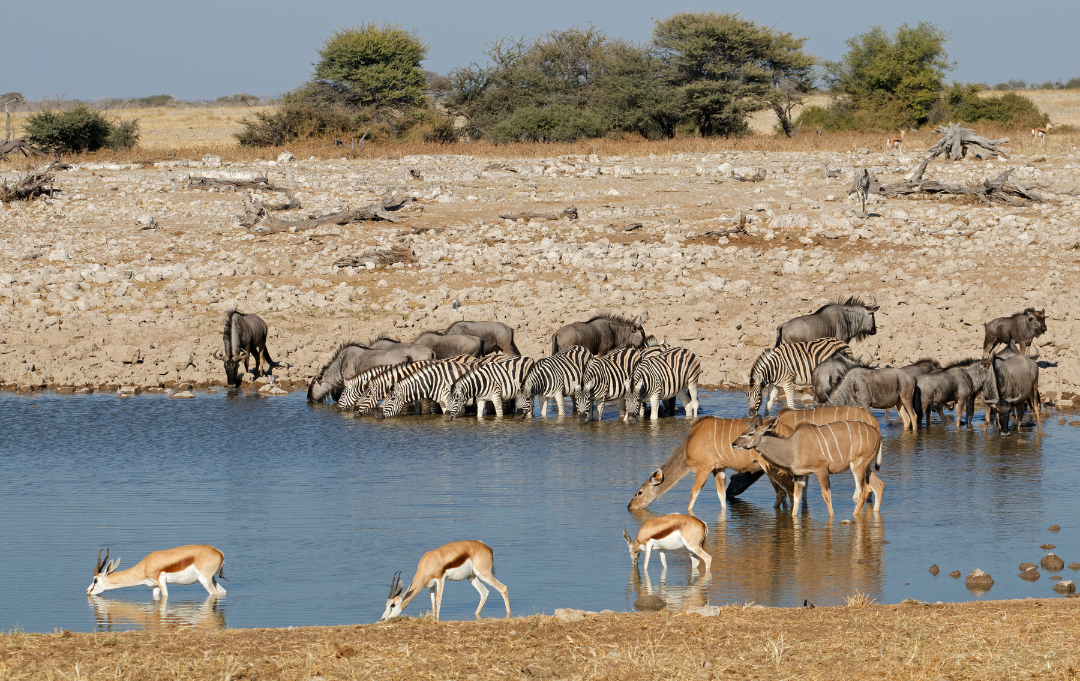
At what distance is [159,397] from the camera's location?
55.1 feet

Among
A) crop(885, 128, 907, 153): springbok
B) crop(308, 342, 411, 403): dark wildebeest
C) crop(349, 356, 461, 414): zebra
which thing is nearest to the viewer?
crop(349, 356, 461, 414): zebra

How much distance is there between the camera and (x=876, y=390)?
14383 millimetres

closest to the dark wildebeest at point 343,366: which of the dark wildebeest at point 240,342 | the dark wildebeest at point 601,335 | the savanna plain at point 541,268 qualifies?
the savanna plain at point 541,268

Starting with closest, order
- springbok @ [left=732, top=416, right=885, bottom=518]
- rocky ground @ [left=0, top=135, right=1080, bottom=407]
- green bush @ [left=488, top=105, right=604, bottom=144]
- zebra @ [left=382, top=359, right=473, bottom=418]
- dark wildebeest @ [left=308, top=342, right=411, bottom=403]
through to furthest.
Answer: springbok @ [left=732, top=416, right=885, bottom=518] → zebra @ [left=382, top=359, right=473, bottom=418] → dark wildebeest @ [left=308, top=342, right=411, bottom=403] → rocky ground @ [left=0, top=135, right=1080, bottom=407] → green bush @ [left=488, top=105, right=604, bottom=144]

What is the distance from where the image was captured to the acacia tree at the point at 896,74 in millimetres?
47281

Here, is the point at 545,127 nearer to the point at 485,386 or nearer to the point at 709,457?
the point at 485,386

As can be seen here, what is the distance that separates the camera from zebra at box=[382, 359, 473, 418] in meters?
16.0

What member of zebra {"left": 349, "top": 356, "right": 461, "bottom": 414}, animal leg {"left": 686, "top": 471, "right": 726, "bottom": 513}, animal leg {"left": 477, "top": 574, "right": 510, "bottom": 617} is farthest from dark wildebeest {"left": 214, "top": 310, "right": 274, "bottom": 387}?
animal leg {"left": 477, "top": 574, "right": 510, "bottom": 617}

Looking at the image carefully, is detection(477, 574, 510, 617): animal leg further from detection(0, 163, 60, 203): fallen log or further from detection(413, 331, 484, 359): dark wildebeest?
detection(0, 163, 60, 203): fallen log

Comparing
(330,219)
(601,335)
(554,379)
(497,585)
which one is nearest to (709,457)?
(497,585)

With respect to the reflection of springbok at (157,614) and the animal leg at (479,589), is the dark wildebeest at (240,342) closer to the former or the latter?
the reflection of springbok at (157,614)

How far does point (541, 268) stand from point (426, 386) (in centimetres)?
614

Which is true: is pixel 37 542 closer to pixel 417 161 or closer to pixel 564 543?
pixel 564 543

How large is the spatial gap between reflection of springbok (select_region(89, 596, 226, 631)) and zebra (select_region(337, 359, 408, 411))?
7.79 m
